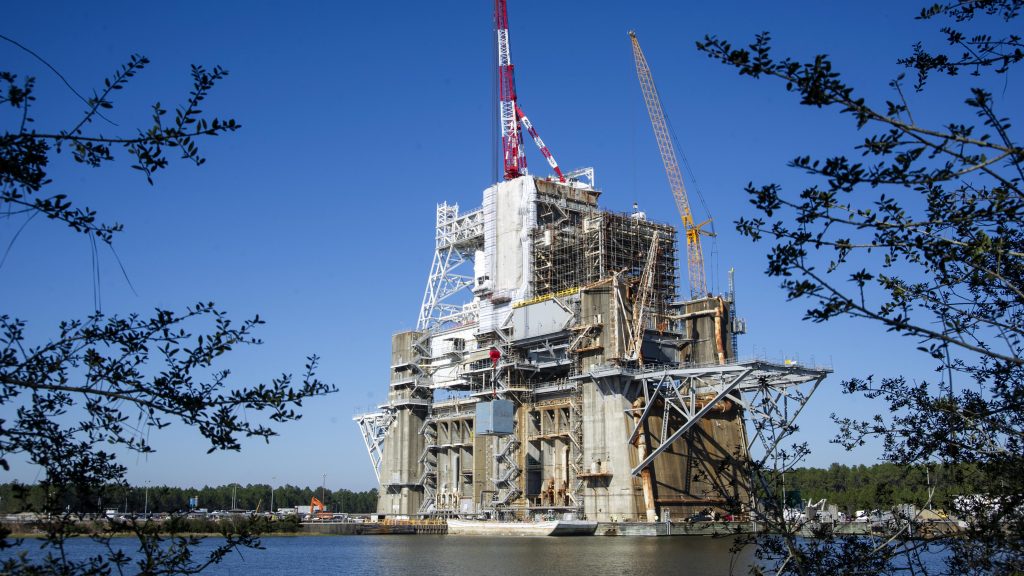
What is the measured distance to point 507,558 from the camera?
3142 inches

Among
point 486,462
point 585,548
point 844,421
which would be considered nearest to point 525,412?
point 486,462

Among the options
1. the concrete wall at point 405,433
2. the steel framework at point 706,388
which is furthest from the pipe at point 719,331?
the concrete wall at point 405,433

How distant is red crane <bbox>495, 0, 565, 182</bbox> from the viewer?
452ft

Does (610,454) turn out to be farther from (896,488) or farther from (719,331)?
(896,488)

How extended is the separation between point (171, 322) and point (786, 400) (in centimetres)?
8857

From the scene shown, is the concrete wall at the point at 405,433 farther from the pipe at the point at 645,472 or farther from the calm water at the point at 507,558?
the pipe at the point at 645,472

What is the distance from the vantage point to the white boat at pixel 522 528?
10469 cm

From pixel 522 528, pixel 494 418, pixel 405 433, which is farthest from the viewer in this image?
Result: pixel 405 433

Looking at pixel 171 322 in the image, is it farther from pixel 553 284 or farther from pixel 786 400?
pixel 553 284

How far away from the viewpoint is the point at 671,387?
344 ft

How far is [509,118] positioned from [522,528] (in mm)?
60830

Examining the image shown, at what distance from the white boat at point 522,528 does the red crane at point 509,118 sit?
48.7m

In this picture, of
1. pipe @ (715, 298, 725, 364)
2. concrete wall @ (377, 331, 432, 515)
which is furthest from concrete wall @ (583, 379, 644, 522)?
concrete wall @ (377, 331, 432, 515)

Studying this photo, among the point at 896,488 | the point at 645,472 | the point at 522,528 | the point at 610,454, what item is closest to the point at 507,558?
the point at 610,454
